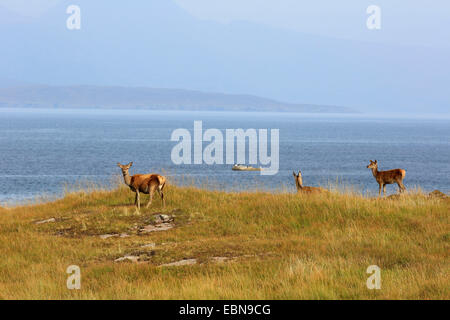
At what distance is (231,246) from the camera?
15719 millimetres

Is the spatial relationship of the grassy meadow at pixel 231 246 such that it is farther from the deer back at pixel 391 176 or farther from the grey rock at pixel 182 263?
the deer back at pixel 391 176

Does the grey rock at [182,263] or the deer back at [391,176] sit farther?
the deer back at [391,176]

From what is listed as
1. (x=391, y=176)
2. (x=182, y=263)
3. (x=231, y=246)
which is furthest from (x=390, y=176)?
(x=182, y=263)

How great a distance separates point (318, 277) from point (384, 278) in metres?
1.33

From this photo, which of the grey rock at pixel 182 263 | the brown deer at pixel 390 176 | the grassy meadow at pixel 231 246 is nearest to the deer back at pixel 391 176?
the brown deer at pixel 390 176

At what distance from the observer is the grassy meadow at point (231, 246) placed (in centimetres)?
1157

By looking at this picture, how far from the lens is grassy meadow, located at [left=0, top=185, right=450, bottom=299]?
11570mm

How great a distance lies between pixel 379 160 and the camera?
106000mm

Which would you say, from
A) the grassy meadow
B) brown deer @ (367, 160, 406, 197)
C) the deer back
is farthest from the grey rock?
the deer back

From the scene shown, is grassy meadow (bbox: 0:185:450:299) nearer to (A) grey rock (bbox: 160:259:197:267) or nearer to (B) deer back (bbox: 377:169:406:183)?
(A) grey rock (bbox: 160:259:197:267)

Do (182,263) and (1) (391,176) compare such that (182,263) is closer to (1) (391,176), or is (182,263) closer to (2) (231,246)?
(2) (231,246)

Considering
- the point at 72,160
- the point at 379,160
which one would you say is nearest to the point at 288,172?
the point at 379,160

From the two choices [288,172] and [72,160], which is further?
[72,160]
